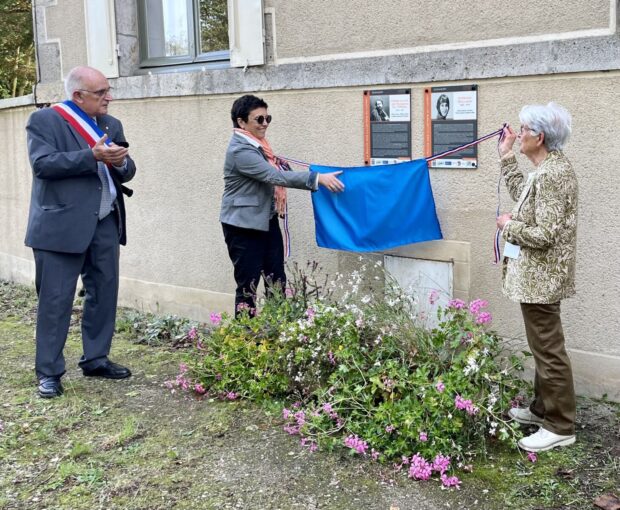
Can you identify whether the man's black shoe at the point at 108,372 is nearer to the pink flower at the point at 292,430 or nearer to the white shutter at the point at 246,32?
the pink flower at the point at 292,430

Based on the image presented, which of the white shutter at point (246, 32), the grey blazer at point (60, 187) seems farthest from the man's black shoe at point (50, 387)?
the white shutter at point (246, 32)

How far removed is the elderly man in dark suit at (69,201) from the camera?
471 cm

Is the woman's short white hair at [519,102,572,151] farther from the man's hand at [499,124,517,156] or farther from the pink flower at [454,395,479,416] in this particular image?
the pink flower at [454,395,479,416]

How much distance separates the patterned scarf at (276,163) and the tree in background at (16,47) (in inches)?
301

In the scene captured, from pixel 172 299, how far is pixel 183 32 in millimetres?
2440

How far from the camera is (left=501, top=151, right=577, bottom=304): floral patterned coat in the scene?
3582 mm

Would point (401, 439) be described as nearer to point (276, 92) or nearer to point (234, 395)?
point (234, 395)

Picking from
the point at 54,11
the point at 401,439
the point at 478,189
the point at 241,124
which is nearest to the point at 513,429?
the point at 401,439

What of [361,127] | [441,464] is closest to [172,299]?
[361,127]

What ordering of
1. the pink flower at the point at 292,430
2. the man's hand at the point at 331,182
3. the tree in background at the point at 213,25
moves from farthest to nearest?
the tree in background at the point at 213,25, the man's hand at the point at 331,182, the pink flower at the point at 292,430

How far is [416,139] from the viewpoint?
5113mm

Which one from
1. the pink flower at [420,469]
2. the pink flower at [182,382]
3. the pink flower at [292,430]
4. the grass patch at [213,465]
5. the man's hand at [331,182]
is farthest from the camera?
the man's hand at [331,182]

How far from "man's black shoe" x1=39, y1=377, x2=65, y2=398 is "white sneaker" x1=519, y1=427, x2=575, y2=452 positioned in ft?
9.54

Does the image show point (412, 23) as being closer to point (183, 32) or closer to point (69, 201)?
point (69, 201)
